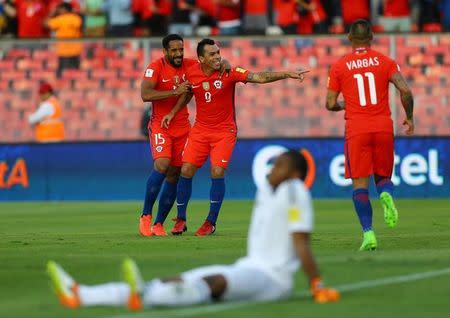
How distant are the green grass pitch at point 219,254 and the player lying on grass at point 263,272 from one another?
0.10 metres

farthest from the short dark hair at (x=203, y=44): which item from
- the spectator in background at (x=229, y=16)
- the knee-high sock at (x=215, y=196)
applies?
the spectator in background at (x=229, y=16)

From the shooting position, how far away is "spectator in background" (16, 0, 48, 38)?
3034 cm

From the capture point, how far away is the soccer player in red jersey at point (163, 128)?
1789 cm

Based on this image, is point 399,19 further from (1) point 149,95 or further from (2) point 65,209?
(1) point 149,95

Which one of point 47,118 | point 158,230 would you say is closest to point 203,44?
point 158,230

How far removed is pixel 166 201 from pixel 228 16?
37.9ft

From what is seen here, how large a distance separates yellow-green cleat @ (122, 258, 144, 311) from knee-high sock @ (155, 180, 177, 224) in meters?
8.52

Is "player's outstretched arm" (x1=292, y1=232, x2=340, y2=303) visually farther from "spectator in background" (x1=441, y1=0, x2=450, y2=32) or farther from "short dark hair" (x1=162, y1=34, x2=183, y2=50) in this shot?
"spectator in background" (x1=441, y1=0, x2=450, y2=32)

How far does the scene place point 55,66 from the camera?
2855 cm

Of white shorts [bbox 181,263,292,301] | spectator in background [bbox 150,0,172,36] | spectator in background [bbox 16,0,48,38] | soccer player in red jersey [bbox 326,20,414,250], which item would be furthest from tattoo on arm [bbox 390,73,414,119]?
spectator in background [bbox 16,0,48,38]

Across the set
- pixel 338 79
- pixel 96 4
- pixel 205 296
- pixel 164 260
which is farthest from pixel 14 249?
pixel 96 4

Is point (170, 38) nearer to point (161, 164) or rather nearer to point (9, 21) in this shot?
point (161, 164)

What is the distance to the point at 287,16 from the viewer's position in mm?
29125

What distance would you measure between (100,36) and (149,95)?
11215mm
